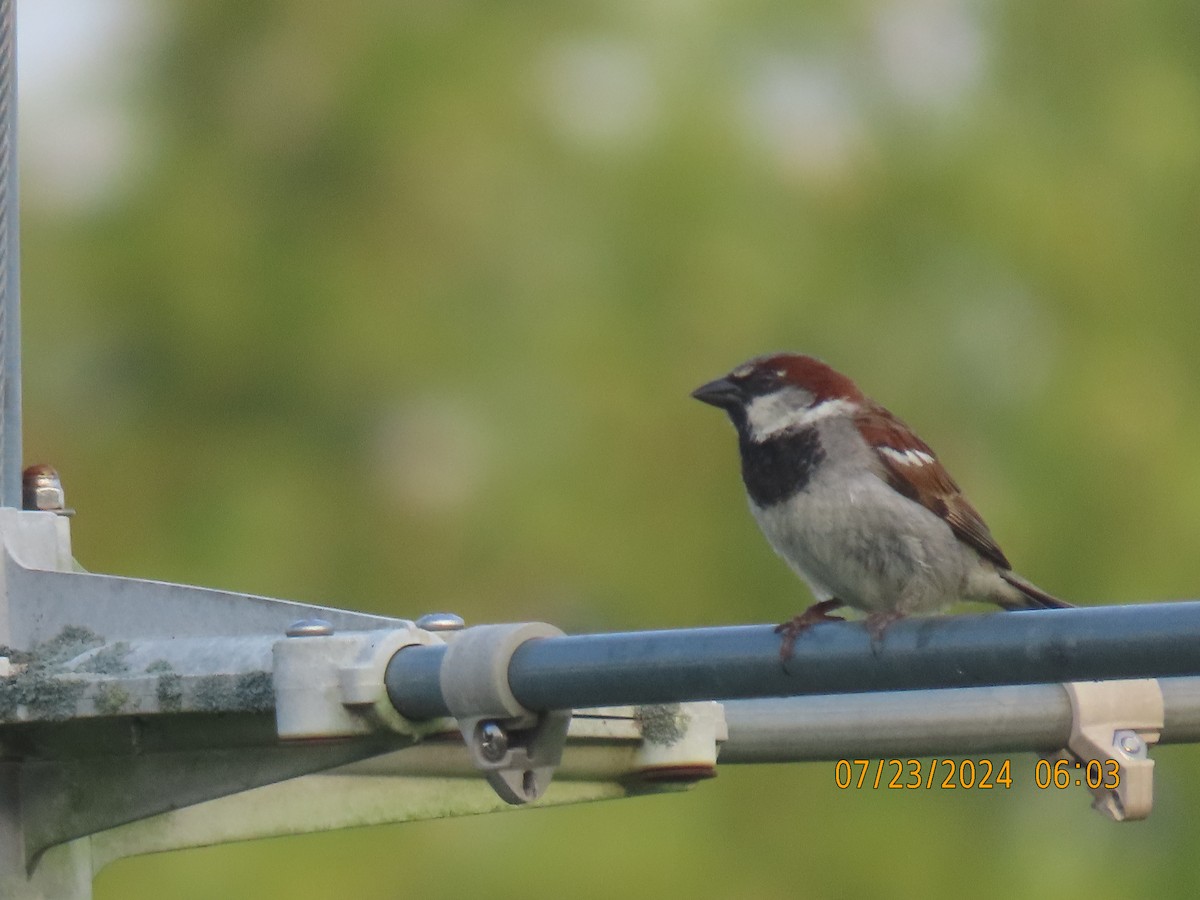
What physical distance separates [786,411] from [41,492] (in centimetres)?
156

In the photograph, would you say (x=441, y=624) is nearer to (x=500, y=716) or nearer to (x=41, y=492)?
(x=500, y=716)

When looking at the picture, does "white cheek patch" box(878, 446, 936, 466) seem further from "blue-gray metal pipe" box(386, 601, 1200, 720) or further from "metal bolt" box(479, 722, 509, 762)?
"metal bolt" box(479, 722, 509, 762)

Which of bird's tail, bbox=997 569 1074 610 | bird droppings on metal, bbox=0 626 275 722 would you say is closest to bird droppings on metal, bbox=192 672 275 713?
bird droppings on metal, bbox=0 626 275 722

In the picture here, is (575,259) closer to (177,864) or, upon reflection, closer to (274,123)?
(274,123)

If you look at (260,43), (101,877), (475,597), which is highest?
(260,43)

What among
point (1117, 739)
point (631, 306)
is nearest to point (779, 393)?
point (1117, 739)

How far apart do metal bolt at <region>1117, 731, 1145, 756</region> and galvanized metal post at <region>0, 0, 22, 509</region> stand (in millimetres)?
1405

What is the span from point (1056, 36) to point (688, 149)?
1.55m

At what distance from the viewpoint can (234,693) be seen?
1.79m

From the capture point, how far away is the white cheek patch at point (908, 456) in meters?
3.32

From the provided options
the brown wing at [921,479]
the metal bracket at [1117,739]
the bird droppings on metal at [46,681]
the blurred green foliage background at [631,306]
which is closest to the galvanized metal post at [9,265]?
→ the bird droppings on metal at [46,681]

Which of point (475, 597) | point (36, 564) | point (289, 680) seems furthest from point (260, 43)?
point (289, 680)

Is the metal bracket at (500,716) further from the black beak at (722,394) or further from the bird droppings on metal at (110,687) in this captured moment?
the black beak at (722,394)

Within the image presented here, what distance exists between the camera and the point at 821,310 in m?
6.52
